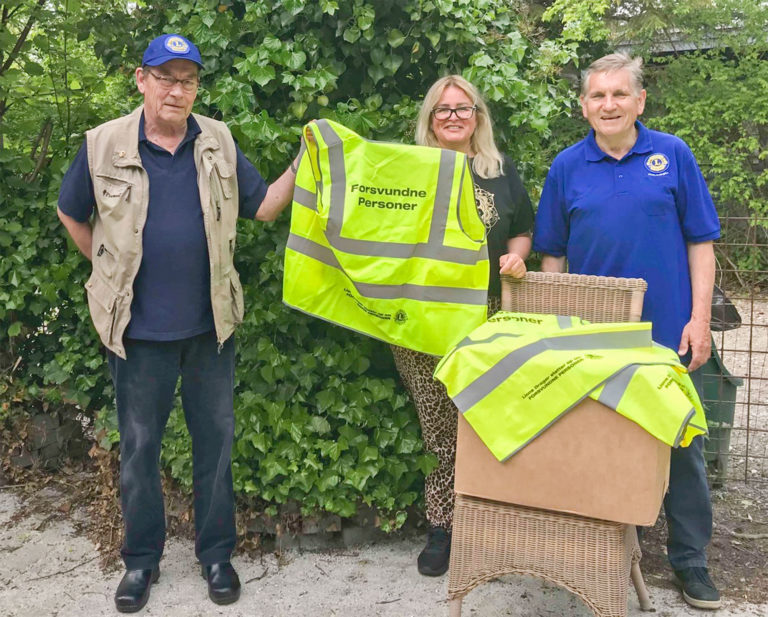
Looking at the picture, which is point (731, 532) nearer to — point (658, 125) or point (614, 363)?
point (614, 363)

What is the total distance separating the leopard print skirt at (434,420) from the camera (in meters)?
3.28

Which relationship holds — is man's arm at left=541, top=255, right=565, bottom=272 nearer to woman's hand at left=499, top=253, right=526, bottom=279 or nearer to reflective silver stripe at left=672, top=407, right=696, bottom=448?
woman's hand at left=499, top=253, right=526, bottom=279

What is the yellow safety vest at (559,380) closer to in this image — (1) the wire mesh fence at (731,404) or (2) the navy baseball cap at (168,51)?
(2) the navy baseball cap at (168,51)

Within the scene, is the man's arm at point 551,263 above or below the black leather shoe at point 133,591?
above

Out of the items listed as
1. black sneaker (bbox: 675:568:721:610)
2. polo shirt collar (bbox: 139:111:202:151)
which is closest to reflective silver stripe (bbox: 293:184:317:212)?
polo shirt collar (bbox: 139:111:202:151)

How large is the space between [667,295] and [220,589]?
2.10 meters

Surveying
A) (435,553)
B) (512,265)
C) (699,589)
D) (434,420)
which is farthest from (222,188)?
(699,589)

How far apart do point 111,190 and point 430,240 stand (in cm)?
116

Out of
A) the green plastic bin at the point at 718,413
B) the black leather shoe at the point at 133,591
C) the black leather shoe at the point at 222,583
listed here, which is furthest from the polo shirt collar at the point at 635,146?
the black leather shoe at the point at 133,591

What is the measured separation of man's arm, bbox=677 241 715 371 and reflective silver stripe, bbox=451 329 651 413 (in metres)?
0.48

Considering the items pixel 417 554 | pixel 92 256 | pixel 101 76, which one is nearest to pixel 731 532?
pixel 417 554

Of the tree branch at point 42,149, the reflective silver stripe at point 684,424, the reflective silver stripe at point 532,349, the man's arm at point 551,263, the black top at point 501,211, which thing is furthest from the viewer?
the tree branch at point 42,149

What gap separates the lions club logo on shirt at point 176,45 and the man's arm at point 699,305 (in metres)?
2.02

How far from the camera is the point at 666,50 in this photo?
1262 cm
